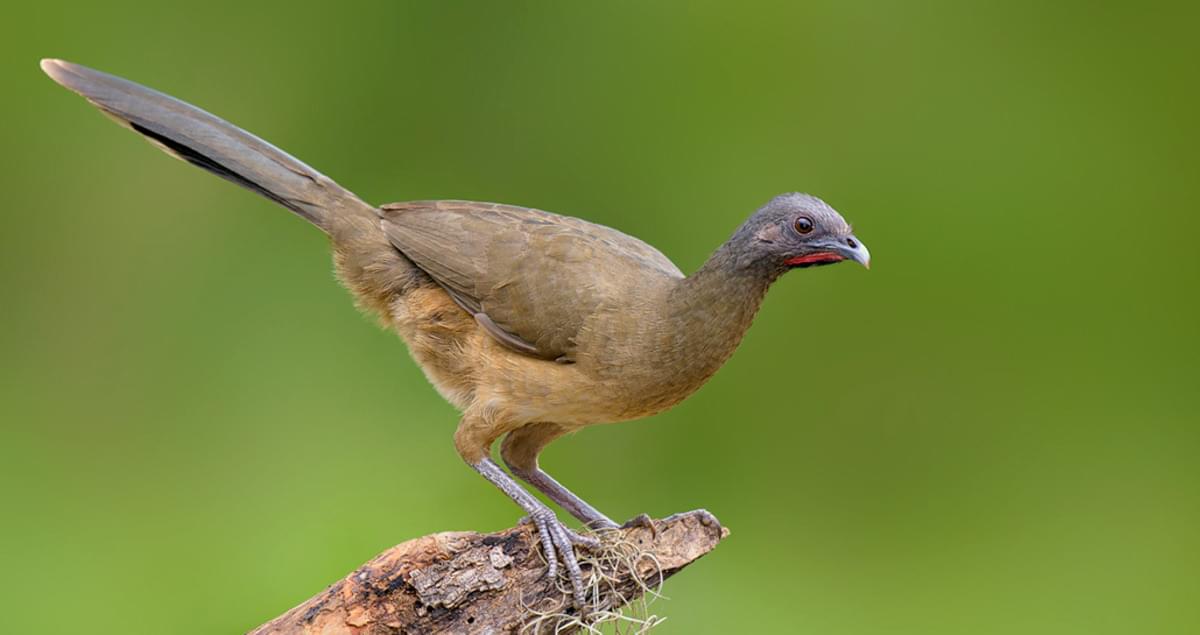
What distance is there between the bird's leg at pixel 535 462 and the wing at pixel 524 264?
0.36 metres

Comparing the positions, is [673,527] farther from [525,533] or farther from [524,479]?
[524,479]

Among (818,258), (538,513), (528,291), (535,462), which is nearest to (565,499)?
(535,462)

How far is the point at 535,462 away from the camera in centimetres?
367

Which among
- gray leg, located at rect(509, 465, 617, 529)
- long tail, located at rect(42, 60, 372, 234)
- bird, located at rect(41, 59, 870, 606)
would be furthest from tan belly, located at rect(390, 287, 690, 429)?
long tail, located at rect(42, 60, 372, 234)

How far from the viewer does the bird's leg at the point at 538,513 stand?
3.10 metres

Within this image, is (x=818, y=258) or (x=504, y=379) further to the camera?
(x=504, y=379)

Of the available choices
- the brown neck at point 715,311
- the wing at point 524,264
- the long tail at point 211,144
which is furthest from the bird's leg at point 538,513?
the long tail at point 211,144

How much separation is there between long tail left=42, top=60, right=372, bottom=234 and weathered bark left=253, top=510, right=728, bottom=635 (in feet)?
3.66

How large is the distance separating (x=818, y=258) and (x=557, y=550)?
0.98 metres

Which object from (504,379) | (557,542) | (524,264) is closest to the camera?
(557,542)

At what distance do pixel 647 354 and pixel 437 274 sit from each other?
680mm

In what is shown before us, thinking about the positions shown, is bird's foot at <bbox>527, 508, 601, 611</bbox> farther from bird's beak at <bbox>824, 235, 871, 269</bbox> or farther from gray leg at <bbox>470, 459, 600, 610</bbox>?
bird's beak at <bbox>824, 235, 871, 269</bbox>

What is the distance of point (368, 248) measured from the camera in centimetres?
357

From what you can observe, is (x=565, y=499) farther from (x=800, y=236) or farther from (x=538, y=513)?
(x=800, y=236)
